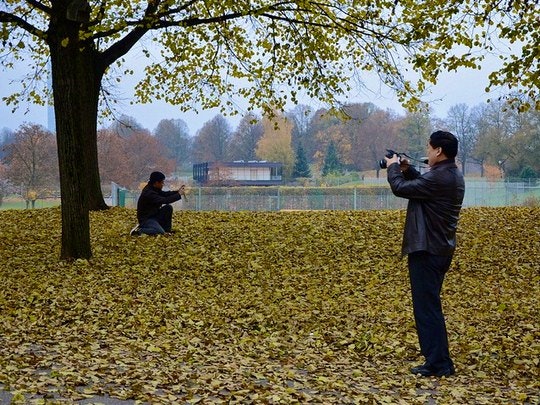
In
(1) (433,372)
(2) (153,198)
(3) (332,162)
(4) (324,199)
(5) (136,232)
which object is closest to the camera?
(1) (433,372)

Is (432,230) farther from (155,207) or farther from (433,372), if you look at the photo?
(155,207)

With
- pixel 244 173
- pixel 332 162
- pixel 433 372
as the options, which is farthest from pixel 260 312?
pixel 244 173

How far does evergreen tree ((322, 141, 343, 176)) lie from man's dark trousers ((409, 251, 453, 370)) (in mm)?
67557

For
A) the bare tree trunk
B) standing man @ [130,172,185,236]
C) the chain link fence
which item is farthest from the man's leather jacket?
the chain link fence

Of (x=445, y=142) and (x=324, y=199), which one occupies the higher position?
(x=445, y=142)

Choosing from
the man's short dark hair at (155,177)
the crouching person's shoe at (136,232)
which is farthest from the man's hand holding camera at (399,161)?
the crouching person's shoe at (136,232)

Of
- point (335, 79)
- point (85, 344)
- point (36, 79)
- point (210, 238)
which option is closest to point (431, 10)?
point (335, 79)

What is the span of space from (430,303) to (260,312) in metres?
4.07

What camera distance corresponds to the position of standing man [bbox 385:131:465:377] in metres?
7.36

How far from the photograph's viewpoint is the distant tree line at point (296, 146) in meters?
54.9

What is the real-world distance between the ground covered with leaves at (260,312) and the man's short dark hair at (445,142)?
6.35 ft

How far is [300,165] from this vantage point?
78.4 metres

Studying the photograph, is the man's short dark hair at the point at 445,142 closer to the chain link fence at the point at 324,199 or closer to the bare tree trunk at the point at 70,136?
the bare tree trunk at the point at 70,136

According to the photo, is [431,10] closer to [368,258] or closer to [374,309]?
[368,258]
